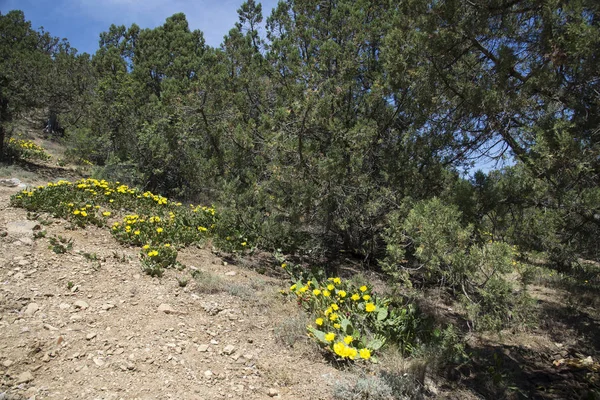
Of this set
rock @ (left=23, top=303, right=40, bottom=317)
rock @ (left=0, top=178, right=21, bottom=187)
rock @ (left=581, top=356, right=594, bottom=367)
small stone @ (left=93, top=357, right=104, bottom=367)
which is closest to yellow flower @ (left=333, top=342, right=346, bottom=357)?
small stone @ (left=93, top=357, right=104, bottom=367)

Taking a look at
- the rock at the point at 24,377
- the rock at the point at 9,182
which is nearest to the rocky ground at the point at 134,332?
the rock at the point at 24,377

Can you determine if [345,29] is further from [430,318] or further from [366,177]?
[430,318]

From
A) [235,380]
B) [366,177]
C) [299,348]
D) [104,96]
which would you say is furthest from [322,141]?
[104,96]

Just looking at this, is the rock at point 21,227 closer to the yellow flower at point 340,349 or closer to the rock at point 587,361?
the yellow flower at point 340,349

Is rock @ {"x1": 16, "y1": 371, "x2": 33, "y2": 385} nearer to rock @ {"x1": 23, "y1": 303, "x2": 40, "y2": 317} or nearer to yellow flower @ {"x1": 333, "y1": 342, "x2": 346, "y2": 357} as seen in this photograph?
rock @ {"x1": 23, "y1": 303, "x2": 40, "y2": 317}

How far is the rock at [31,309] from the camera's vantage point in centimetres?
327

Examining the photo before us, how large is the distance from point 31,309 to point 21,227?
6.49ft

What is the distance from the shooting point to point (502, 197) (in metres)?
3.43

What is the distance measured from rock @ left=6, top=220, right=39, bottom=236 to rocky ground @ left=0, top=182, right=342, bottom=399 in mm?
12

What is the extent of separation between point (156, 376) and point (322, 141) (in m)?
3.82

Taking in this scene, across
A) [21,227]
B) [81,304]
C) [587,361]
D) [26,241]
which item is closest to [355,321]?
[81,304]

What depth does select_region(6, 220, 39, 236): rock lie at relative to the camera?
4.62 metres

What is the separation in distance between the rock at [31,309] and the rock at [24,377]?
0.82m

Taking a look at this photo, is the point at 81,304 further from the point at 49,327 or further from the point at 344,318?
the point at 344,318
